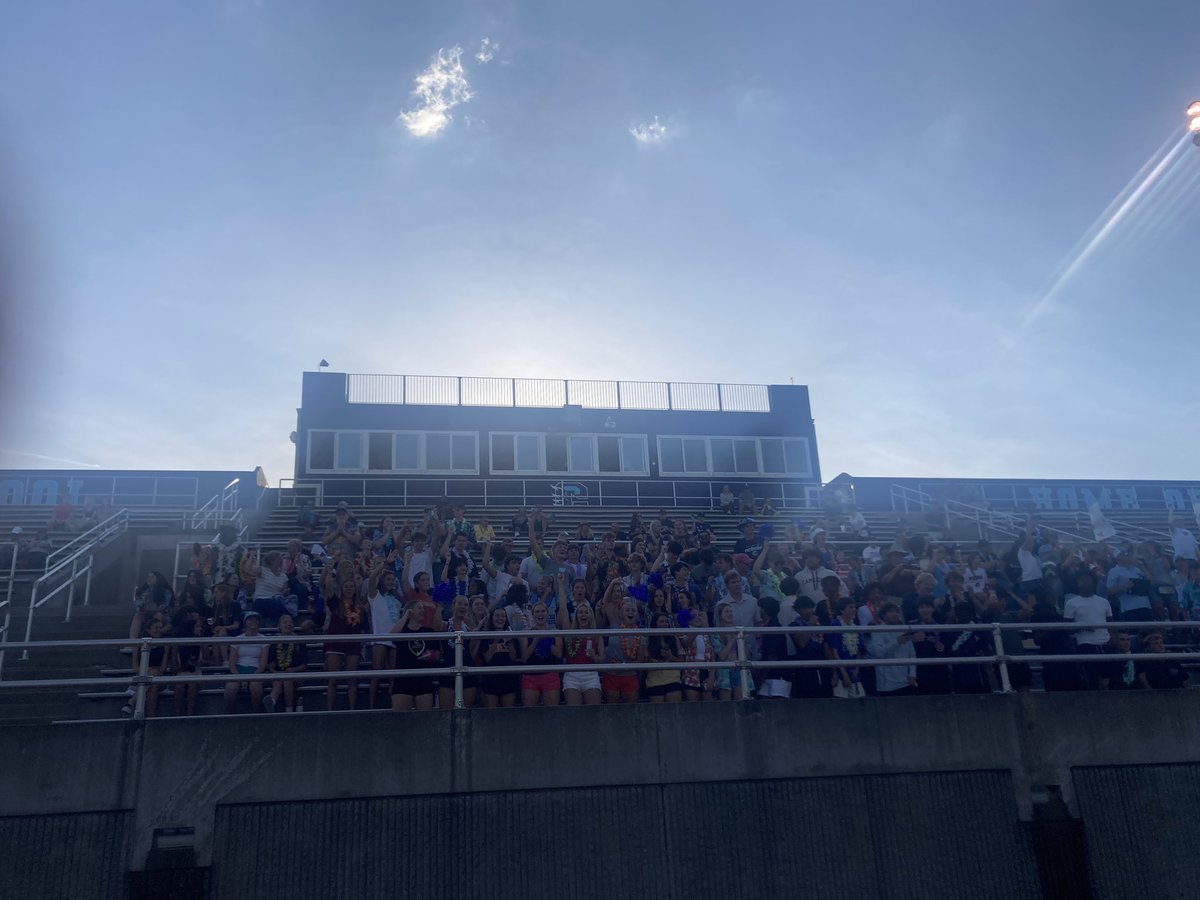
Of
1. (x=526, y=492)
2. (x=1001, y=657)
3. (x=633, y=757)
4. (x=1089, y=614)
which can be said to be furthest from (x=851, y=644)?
(x=526, y=492)

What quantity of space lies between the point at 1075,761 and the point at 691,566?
Result: 5.22 meters

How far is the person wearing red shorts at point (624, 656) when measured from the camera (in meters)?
9.63

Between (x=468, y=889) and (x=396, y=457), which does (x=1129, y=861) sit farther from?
(x=396, y=457)

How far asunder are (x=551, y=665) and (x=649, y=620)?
216cm

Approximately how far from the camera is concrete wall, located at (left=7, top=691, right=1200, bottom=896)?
821 cm

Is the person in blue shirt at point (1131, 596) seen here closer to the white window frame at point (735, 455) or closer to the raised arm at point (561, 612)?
the raised arm at point (561, 612)

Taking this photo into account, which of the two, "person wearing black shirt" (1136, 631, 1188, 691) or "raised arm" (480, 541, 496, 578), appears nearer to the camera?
"person wearing black shirt" (1136, 631, 1188, 691)

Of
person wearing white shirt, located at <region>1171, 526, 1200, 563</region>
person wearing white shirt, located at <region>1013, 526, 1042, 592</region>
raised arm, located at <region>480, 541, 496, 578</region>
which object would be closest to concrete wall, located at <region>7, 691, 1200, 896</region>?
person wearing white shirt, located at <region>1013, 526, 1042, 592</region>

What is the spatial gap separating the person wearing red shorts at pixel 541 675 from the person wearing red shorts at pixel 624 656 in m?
0.50

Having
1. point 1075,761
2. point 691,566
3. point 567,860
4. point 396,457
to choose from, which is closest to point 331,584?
point 567,860

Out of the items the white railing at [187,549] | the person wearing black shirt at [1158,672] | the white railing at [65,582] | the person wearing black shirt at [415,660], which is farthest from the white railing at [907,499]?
the person wearing black shirt at [415,660]

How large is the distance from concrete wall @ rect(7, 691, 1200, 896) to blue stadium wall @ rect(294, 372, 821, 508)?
19367 millimetres

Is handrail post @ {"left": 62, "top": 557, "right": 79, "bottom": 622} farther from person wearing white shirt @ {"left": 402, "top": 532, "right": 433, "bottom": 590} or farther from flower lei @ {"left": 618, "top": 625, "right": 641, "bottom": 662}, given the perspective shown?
flower lei @ {"left": 618, "top": 625, "right": 641, "bottom": 662}

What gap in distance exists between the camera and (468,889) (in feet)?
27.6
